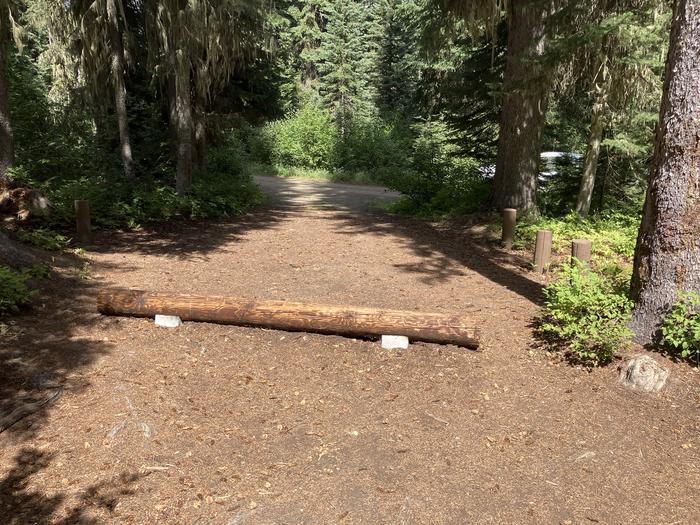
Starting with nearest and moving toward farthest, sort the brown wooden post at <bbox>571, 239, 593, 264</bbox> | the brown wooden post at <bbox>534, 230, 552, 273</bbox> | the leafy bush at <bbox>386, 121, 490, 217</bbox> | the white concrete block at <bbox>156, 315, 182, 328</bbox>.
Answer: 1. the white concrete block at <bbox>156, 315, 182, 328</bbox>
2. the brown wooden post at <bbox>571, 239, 593, 264</bbox>
3. the brown wooden post at <bbox>534, 230, 552, 273</bbox>
4. the leafy bush at <bbox>386, 121, 490, 217</bbox>

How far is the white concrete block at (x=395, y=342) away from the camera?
551cm

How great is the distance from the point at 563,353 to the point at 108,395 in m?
4.63

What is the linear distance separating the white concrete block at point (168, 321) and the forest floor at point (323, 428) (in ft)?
0.49

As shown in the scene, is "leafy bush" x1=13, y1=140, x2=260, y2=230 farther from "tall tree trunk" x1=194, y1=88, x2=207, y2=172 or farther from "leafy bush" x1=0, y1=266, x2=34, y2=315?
"leafy bush" x1=0, y1=266, x2=34, y2=315

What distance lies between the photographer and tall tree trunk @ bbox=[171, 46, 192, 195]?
1248 cm

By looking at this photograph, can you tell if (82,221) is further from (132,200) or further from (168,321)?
(168,321)

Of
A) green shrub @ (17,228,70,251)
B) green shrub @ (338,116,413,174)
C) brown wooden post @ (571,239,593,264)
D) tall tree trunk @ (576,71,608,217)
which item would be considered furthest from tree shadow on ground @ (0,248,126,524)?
green shrub @ (338,116,413,174)

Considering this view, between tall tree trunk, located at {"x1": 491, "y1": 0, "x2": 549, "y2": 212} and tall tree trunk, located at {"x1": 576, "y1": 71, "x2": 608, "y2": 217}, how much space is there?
1142 mm

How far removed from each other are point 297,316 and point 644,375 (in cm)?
358

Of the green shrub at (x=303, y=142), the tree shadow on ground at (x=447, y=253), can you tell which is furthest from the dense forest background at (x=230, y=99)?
the green shrub at (x=303, y=142)

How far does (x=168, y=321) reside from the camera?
19.0 feet

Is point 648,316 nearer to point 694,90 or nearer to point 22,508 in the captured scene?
point 694,90

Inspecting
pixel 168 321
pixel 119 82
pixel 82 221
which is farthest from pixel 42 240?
pixel 119 82

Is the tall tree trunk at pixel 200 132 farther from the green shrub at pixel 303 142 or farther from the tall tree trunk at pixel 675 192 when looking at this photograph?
the green shrub at pixel 303 142
